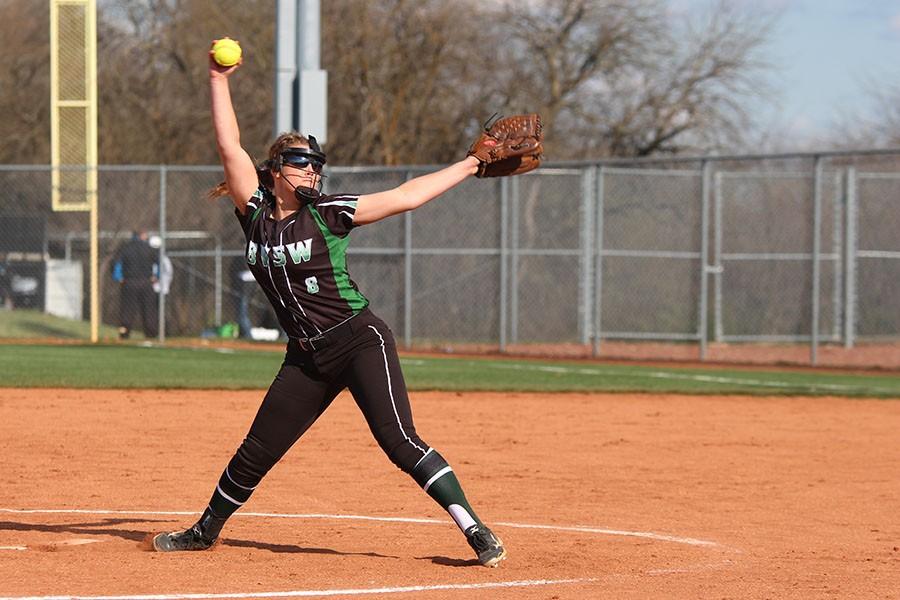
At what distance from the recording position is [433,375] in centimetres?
1684

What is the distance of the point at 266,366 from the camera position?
57.0 feet

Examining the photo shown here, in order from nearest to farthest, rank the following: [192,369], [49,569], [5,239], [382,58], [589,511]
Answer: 1. [49,569]
2. [589,511]
3. [192,369]
4. [5,239]
5. [382,58]

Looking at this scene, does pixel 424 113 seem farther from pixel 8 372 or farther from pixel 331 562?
pixel 331 562

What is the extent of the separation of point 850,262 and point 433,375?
295 inches

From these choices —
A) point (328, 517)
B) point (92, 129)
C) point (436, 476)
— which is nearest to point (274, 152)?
point (436, 476)

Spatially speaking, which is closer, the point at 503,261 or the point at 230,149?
the point at 230,149

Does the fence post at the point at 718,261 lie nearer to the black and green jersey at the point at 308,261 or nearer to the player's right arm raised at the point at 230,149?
the player's right arm raised at the point at 230,149

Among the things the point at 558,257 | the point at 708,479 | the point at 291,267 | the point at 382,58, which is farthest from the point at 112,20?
the point at 291,267

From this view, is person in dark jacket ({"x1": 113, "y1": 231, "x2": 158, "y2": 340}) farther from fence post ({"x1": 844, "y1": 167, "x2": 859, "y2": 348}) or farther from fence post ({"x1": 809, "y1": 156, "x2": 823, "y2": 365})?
fence post ({"x1": 844, "y1": 167, "x2": 859, "y2": 348})

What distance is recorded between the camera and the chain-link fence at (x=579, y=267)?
22016mm

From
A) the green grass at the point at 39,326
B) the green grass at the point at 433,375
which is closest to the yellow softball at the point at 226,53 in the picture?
the green grass at the point at 433,375

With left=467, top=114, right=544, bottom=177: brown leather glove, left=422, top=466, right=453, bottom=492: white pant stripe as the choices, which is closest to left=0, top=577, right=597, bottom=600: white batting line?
left=422, top=466, right=453, bottom=492: white pant stripe

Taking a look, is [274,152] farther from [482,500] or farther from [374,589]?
[482,500]

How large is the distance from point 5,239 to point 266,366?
8735 millimetres
